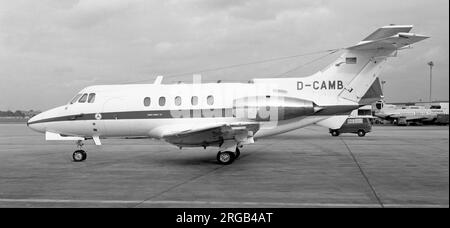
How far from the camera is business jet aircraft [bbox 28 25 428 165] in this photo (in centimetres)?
1479

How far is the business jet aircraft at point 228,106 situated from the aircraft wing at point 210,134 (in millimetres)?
36

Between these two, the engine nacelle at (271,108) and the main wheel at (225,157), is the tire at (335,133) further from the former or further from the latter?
the main wheel at (225,157)

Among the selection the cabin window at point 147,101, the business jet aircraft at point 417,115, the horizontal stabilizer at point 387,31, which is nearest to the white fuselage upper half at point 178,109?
the cabin window at point 147,101

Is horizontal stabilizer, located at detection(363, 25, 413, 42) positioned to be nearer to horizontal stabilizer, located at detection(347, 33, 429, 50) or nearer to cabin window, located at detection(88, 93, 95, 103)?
horizontal stabilizer, located at detection(347, 33, 429, 50)

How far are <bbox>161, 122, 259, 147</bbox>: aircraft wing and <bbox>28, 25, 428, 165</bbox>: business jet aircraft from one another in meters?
0.04

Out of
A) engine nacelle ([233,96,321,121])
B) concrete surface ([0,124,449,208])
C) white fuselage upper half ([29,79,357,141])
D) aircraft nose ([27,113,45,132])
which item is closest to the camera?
concrete surface ([0,124,449,208])

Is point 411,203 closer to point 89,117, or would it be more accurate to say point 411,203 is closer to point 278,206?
point 278,206

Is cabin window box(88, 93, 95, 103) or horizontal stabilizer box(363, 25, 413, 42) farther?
cabin window box(88, 93, 95, 103)

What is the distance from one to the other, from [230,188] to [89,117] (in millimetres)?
8153

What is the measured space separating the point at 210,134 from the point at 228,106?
4.74ft

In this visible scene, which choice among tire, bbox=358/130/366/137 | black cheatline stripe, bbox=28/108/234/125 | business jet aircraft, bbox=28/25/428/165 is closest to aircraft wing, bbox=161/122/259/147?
business jet aircraft, bbox=28/25/428/165

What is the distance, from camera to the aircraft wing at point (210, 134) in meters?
13.7
